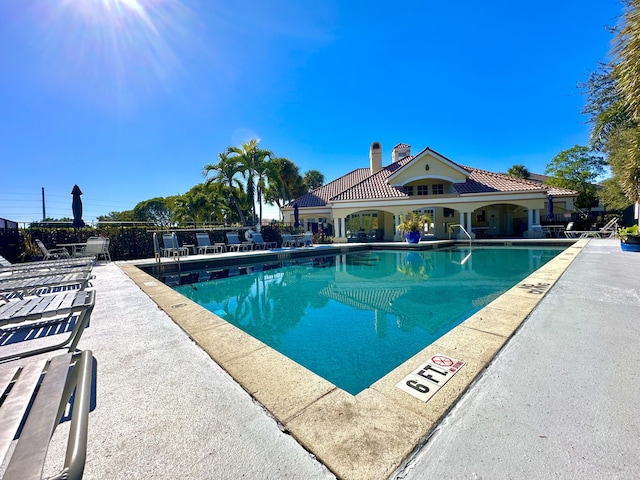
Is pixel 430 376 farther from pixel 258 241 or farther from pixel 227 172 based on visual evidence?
pixel 227 172

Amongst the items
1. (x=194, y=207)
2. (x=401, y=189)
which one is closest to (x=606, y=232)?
(x=401, y=189)

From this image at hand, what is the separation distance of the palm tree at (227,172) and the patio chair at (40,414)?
19587mm

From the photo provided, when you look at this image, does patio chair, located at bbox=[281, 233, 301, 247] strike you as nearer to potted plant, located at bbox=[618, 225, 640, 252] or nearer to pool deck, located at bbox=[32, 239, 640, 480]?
pool deck, located at bbox=[32, 239, 640, 480]

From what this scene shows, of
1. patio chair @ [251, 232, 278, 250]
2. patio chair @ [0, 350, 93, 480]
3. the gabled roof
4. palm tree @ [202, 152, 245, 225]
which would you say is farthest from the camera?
the gabled roof

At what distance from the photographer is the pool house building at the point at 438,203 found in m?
20.1

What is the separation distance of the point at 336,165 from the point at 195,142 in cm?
1826

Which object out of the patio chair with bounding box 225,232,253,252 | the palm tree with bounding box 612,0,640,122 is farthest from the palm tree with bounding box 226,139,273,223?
the palm tree with bounding box 612,0,640,122

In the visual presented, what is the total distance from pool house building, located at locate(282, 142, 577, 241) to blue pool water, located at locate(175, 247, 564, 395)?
34.0 feet

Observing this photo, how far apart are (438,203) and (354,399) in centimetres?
2102

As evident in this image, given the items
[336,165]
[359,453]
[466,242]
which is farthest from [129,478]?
[336,165]

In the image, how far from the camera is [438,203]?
67.7 ft

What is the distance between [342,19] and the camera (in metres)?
11.6

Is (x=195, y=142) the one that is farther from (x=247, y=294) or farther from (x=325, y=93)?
(x=247, y=294)

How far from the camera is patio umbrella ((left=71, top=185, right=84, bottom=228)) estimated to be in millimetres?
12322
